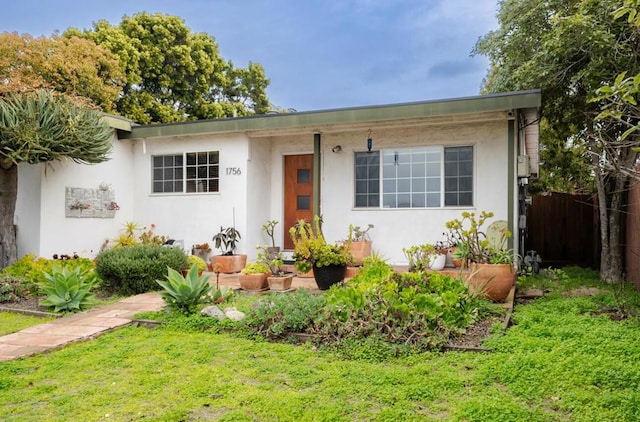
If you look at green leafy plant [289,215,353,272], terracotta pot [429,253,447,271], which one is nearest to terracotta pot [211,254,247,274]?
green leafy plant [289,215,353,272]

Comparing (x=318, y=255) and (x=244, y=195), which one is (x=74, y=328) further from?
(x=244, y=195)

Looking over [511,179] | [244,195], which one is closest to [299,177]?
[244,195]

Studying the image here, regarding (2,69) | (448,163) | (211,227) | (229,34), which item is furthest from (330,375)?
(229,34)

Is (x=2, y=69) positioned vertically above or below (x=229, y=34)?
below

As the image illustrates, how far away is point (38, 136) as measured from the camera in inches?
307

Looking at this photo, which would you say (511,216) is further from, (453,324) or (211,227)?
(211,227)

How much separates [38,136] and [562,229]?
458 inches

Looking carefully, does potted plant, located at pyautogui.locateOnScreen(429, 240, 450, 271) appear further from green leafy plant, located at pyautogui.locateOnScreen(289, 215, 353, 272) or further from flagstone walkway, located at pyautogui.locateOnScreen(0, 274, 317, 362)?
flagstone walkway, located at pyautogui.locateOnScreen(0, 274, 317, 362)

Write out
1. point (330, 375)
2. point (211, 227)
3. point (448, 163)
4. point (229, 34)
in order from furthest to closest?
1. point (229, 34)
2. point (211, 227)
3. point (448, 163)
4. point (330, 375)

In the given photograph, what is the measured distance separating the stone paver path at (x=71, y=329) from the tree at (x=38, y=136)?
332 centimetres

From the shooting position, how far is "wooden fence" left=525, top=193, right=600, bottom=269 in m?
11.5

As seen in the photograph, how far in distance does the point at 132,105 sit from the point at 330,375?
56.0ft

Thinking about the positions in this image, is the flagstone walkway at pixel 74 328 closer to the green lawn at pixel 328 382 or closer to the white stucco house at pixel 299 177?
the green lawn at pixel 328 382

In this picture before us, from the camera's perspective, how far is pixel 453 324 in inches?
178
